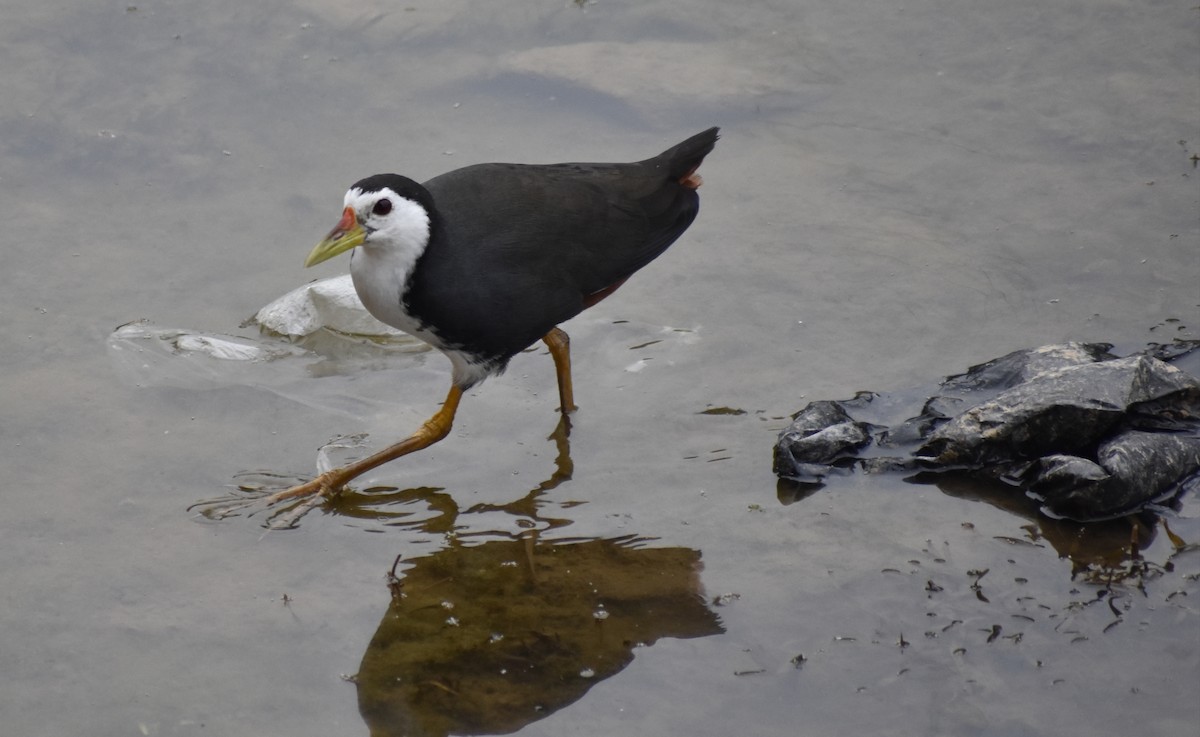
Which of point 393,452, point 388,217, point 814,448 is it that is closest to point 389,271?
point 388,217

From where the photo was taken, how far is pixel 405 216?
14.3 ft

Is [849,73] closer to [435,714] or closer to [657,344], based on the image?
[657,344]

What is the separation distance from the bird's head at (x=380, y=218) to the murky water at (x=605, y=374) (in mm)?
934

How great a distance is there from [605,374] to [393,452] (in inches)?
39.6

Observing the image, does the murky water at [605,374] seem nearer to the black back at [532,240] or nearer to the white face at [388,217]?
the black back at [532,240]

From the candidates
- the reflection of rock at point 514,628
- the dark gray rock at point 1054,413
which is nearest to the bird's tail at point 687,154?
the dark gray rock at point 1054,413

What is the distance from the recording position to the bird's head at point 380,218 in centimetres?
434

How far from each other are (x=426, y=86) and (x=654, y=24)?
1.39m

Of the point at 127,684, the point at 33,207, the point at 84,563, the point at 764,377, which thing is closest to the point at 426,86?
the point at 33,207

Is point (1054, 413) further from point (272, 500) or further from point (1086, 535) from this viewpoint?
point (272, 500)

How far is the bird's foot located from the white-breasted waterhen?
10mm

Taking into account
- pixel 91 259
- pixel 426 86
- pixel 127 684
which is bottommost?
pixel 127 684

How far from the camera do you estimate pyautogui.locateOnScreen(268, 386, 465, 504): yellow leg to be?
184 inches

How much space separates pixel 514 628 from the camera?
4043mm
